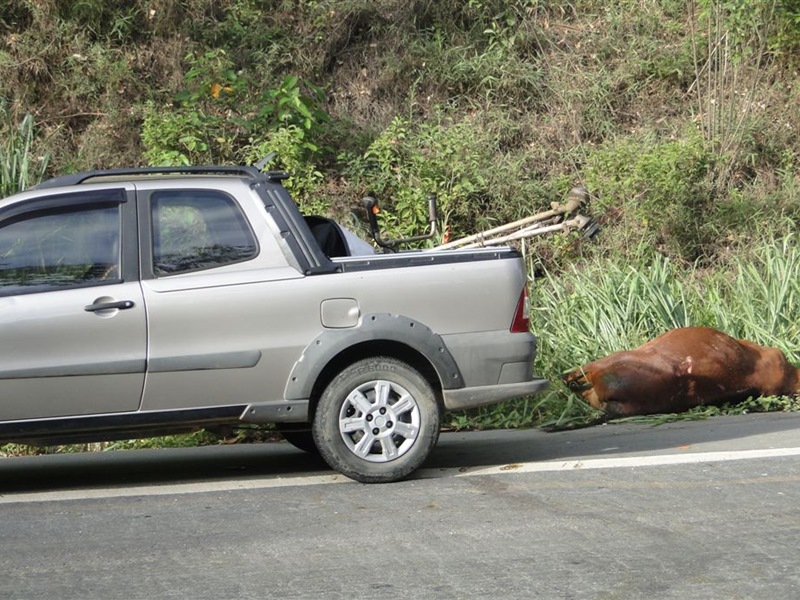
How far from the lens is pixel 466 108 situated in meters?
Answer: 15.6

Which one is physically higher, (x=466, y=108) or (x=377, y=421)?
(x=466, y=108)

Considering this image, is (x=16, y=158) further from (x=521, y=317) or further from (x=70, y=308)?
(x=521, y=317)

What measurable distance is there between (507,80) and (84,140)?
5086 mm

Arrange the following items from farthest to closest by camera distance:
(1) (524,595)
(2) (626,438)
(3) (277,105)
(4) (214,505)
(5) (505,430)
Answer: (3) (277,105) → (5) (505,430) → (2) (626,438) → (4) (214,505) → (1) (524,595)

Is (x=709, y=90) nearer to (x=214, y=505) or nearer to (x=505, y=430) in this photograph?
(x=505, y=430)

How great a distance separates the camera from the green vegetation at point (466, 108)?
13.7 m

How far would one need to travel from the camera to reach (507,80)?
50.6 ft

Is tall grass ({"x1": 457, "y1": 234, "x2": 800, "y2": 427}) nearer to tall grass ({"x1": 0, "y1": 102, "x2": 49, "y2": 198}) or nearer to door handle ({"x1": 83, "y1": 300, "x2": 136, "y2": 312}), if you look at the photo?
door handle ({"x1": 83, "y1": 300, "x2": 136, "y2": 312})

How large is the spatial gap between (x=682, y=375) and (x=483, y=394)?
112 inches

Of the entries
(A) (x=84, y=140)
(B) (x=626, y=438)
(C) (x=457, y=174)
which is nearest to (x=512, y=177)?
(C) (x=457, y=174)

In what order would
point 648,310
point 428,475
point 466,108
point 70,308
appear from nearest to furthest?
point 70,308 < point 428,475 < point 648,310 < point 466,108

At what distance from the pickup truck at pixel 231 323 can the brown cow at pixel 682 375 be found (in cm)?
245

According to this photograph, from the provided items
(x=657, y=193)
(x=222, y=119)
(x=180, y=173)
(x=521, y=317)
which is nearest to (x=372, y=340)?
(x=521, y=317)

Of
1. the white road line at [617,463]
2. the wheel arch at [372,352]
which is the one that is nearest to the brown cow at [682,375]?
the white road line at [617,463]
